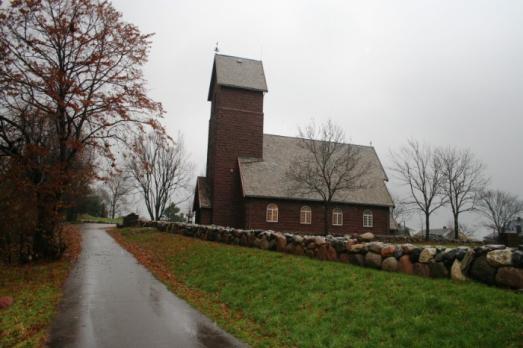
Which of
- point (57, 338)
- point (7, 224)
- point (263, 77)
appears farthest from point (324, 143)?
point (57, 338)

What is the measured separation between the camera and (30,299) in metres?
11.2

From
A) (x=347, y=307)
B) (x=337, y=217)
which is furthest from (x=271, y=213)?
(x=347, y=307)

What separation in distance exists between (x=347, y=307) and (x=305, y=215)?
88.4 feet

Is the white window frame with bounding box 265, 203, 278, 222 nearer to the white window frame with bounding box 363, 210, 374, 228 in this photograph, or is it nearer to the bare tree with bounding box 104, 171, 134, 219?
the white window frame with bounding box 363, 210, 374, 228

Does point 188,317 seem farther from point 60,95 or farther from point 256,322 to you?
point 60,95

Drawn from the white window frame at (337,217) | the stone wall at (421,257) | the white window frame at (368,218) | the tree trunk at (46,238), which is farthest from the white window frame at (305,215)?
the tree trunk at (46,238)

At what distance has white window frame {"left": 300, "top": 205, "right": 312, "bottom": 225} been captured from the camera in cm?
3528

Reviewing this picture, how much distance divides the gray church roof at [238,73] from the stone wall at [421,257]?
874 inches

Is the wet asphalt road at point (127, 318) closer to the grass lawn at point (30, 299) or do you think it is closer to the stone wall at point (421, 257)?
the grass lawn at point (30, 299)

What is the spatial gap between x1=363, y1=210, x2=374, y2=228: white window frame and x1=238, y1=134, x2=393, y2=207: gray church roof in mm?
967

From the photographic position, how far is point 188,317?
9477 mm

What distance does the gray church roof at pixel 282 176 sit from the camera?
34.4 m

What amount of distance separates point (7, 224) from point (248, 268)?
30.1 feet

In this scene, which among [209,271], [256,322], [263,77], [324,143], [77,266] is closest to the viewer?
[256,322]
